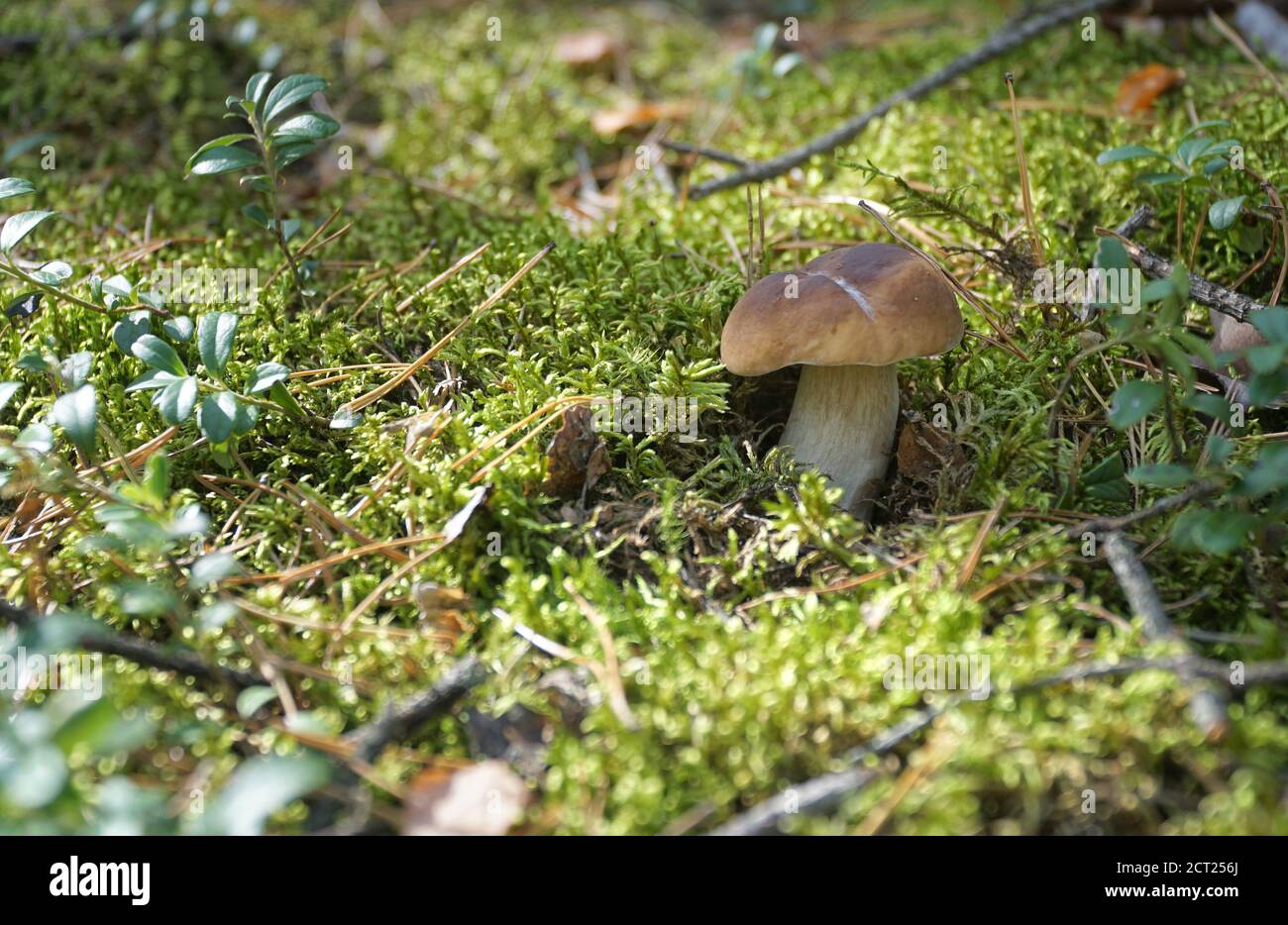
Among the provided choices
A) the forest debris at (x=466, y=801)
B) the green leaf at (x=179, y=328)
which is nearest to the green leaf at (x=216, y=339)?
the green leaf at (x=179, y=328)

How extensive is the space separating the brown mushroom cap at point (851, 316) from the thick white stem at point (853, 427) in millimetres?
205

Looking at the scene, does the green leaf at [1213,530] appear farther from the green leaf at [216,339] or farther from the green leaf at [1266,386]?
the green leaf at [216,339]

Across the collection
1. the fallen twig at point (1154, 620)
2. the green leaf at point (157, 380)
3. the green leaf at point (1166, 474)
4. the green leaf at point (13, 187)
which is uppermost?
the green leaf at point (13, 187)

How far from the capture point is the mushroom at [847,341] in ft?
6.84

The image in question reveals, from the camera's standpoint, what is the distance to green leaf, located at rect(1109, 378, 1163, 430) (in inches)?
75.2

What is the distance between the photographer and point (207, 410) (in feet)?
6.84

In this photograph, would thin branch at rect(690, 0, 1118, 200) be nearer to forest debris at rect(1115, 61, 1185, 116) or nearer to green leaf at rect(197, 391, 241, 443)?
forest debris at rect(1115, 61, 1185, 116)

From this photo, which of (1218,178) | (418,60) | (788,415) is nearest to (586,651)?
(788,415)

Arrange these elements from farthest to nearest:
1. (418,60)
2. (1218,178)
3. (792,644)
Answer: (418,60), (1218,178), (792,644)

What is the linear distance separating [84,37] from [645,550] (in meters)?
3.42

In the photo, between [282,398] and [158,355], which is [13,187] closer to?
[158,355]

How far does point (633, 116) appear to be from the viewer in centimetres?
389

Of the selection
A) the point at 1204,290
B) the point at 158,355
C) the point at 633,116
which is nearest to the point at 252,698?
the point at 158,355
